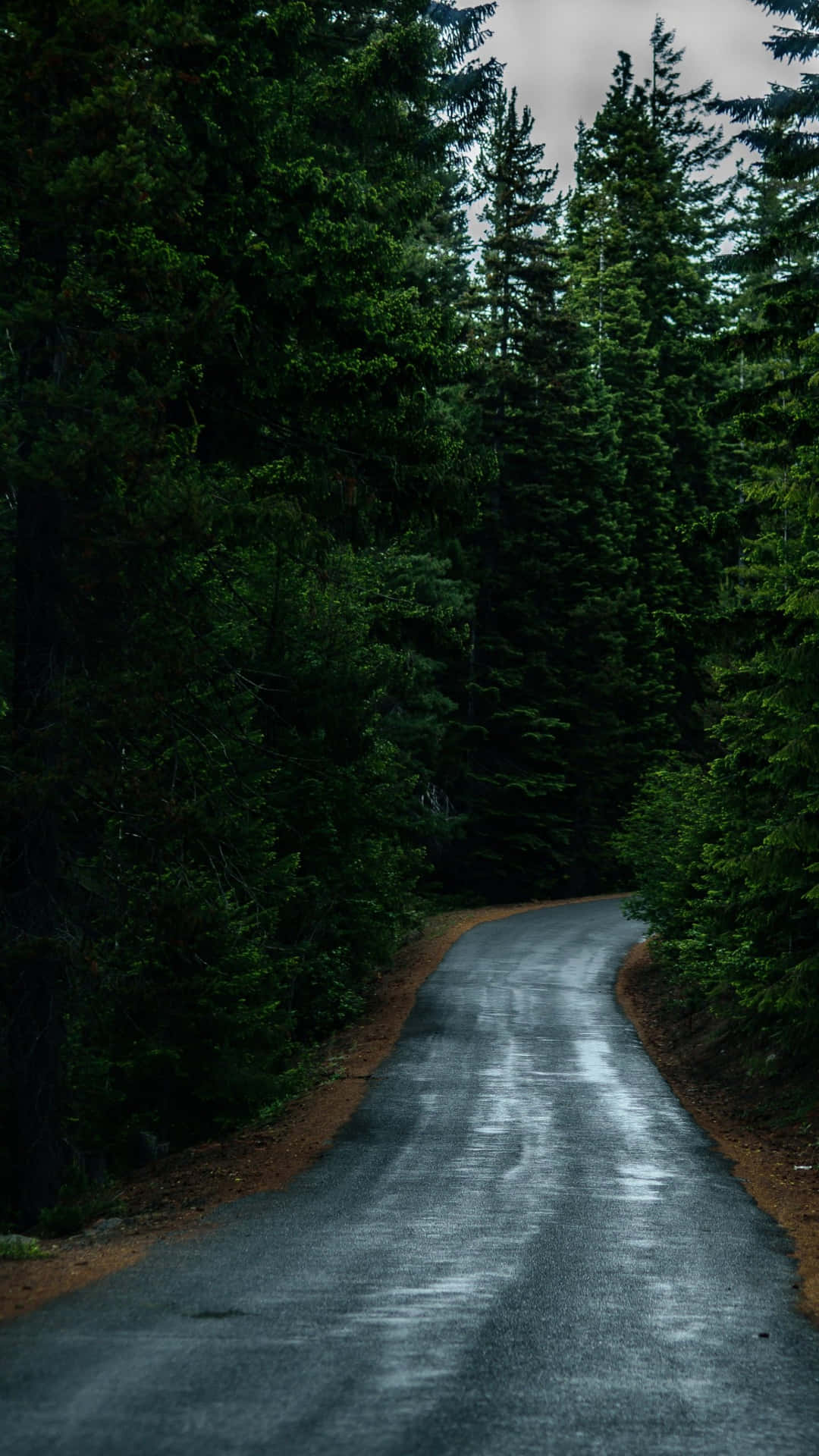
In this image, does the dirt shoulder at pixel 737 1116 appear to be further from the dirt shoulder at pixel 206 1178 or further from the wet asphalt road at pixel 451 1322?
the dirt shoulder at pixel 206 1178

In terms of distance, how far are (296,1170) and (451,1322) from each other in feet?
18.0

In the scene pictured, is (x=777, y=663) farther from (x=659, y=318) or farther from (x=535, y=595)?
(x=659, y=318)

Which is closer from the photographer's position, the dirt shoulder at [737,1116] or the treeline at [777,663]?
the dirt shoulder at [737,1116]

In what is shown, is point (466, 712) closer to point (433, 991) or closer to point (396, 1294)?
point (433, 991)

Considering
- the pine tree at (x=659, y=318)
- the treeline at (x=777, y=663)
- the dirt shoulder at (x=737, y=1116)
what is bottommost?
the dirt shoulder at (x=737, y=1116)

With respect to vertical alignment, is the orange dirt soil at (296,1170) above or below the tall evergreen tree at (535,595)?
below

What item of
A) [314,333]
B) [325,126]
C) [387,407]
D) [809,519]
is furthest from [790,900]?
[325,126]

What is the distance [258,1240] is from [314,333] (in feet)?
32.2

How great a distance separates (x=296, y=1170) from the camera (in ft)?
38.2

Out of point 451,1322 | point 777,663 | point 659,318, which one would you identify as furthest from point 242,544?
point 659,318

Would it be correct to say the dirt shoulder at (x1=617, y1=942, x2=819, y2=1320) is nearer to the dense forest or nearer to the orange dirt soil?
the orange dirt soil

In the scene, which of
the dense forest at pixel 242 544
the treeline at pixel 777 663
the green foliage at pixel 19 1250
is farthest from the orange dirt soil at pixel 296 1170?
the treeline at pixel 777 663

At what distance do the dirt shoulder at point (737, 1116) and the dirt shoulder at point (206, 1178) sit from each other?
3876 millimetres

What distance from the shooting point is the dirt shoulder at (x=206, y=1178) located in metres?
7.63
